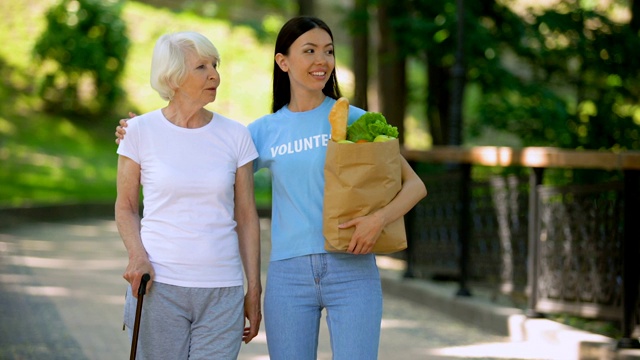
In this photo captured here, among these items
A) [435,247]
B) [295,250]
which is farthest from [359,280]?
[435,247]

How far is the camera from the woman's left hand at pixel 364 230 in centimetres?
371

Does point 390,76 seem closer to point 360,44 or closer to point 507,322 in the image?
point 360,44

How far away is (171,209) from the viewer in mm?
3756

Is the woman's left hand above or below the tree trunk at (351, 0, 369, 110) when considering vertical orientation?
below

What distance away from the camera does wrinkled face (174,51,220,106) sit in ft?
12.5

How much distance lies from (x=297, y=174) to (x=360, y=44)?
12.1 metres

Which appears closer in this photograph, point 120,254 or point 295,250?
point 295,250

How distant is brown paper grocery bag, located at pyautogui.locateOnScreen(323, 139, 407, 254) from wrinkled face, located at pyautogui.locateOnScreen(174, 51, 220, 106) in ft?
1.50

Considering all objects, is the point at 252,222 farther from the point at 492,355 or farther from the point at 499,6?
the point at 499,6

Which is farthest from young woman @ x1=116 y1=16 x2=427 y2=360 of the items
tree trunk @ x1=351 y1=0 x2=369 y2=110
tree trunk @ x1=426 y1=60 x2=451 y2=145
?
tree trunk @ x1=426 y1=60 x2=451 y2=145

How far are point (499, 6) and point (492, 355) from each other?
282 inches

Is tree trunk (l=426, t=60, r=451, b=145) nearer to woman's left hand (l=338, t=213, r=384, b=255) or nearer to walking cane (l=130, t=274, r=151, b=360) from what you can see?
woman's left hand (l=338, t=213, r=384, b=255)

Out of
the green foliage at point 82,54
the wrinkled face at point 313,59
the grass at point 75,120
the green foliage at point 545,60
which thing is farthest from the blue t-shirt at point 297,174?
the green foliage at point 82,54

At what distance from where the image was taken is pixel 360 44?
1585 cm
